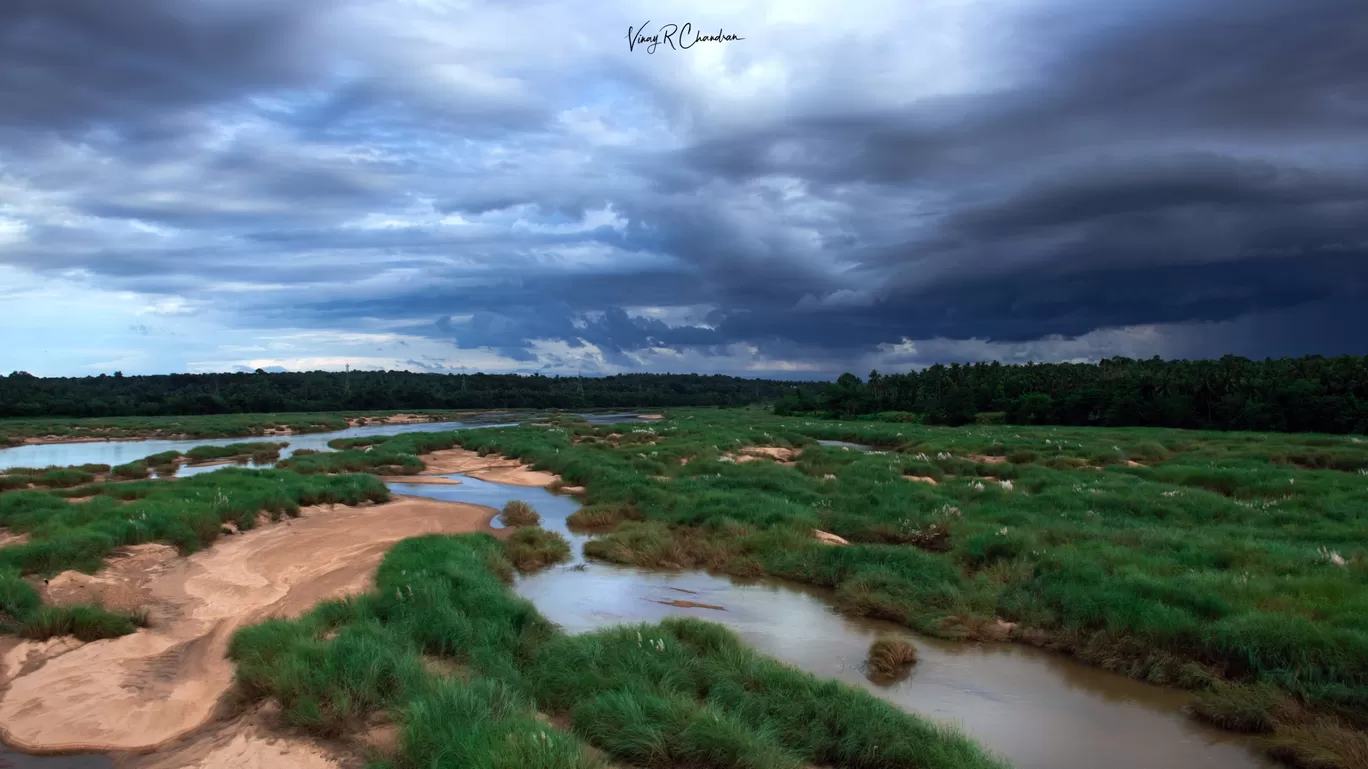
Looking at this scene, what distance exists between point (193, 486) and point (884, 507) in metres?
19.6

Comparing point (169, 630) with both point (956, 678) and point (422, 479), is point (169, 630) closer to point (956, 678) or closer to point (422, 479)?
point (956, 678)

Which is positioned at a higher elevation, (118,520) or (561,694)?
(118,520)

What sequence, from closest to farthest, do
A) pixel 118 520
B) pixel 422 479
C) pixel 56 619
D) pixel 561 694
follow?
pixel 561 694 → pixel 56 619 → pixel 118 520 → pixel 422 479

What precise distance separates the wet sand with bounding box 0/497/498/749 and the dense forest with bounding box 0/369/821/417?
3907 inches

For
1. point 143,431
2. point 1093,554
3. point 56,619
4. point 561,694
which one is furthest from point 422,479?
point 143,431

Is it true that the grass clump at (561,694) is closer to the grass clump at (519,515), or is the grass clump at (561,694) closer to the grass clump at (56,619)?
the grass clump at (56,619)

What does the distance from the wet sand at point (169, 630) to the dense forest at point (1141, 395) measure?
57.2 meters

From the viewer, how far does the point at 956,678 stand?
934 cm

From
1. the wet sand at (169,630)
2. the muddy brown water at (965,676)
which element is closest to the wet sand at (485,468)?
the wet sand at (169,630)

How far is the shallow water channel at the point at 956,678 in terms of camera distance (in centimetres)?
741

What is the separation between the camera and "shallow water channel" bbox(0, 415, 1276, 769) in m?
7.41

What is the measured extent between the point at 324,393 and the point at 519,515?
11380 centimetres

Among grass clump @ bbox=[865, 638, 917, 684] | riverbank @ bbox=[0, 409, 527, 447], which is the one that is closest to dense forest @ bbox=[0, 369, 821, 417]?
riverbank @ bbox=[0, 409, 527, 447]

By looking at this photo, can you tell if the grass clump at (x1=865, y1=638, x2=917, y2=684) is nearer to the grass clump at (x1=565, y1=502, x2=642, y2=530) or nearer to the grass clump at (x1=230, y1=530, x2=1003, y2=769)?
the grass clump at (x1=230, y1=530, x2=1003, y2=769)
